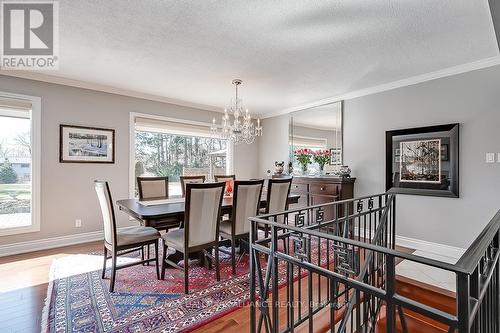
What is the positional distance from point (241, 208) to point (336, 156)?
2.38 m

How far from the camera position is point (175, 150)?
4.92m

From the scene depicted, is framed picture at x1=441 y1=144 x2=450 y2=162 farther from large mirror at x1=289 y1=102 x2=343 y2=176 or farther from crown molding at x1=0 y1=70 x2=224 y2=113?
crown molding at x1=0 y1=70 x2=224 y2=113

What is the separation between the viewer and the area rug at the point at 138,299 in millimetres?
1870

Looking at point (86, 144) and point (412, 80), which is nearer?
point (412, 80)

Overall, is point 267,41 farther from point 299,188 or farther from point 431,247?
point 431,247

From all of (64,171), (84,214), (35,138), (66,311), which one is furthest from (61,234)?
(66,311)

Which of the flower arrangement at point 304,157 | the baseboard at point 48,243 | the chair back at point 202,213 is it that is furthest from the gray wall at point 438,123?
the baseboard at point 48,243

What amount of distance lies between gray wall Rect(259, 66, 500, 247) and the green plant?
16.3 feet

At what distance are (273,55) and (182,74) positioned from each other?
1.32 meters

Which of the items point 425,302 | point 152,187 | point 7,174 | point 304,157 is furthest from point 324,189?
point 7,174

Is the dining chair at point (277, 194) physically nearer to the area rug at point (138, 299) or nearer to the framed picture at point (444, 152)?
the area rug at point (138, 299)

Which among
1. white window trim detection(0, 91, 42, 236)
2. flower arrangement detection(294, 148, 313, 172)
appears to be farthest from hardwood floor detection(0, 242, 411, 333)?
flower arrangement detection(294, 148, 313, 172)

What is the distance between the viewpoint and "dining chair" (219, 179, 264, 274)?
9.05ft

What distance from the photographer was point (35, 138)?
344 centimetres
